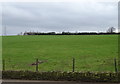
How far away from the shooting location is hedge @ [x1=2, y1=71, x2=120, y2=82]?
703 inches

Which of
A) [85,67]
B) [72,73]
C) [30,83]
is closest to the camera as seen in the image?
[30,83]

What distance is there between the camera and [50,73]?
62.3ft

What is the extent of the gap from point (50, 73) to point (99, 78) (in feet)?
12.5

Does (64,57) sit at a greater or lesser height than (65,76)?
greater

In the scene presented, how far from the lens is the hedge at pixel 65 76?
703 inches

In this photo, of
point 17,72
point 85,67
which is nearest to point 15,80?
point 17,72

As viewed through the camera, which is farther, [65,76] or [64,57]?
[64,57]

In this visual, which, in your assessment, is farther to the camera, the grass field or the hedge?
the grass field

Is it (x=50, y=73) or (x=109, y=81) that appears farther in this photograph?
(x=50, y=73)

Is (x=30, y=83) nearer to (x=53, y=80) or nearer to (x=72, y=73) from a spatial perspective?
(x=53, y=80)

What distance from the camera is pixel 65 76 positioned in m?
18.7

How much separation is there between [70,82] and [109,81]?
2856 mm

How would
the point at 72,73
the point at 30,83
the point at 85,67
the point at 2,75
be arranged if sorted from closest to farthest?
the point at 30,83 → the point at 72,73 → the point at 2,75 → the point at 85,67

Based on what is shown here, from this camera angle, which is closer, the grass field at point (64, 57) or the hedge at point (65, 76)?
the hedge at point (65, 76)
